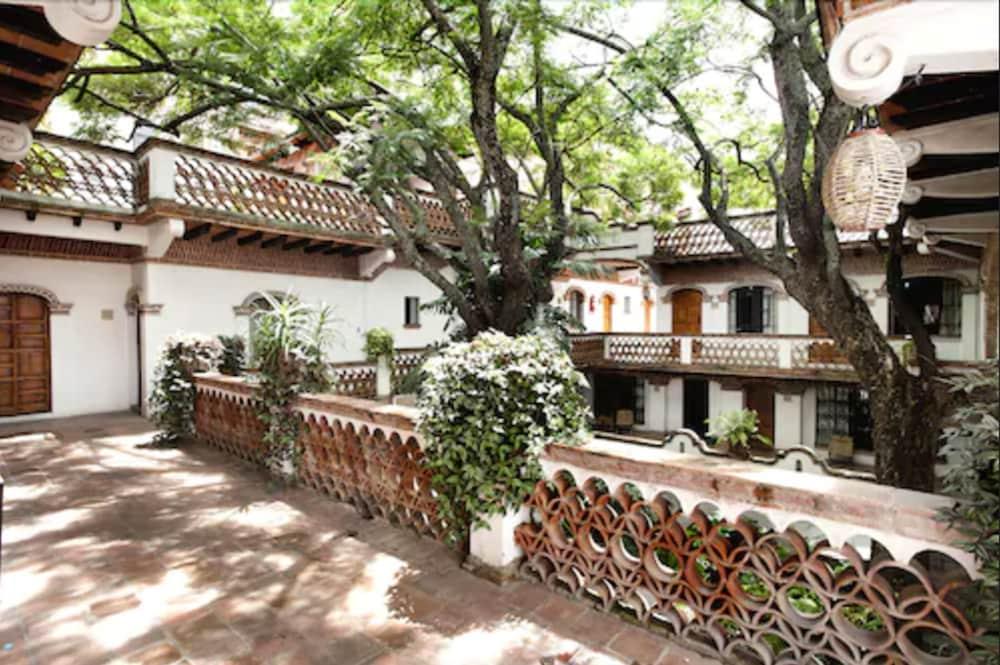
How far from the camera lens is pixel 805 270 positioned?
16.9 feet

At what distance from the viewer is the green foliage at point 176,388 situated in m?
7.88

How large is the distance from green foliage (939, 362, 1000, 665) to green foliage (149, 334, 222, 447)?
8650mm

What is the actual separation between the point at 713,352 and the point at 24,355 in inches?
605

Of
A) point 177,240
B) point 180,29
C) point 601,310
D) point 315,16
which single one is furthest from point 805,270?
point 601,310

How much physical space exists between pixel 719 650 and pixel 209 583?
3.14 meters

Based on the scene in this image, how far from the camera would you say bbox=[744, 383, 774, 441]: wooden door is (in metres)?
15.0

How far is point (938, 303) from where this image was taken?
515 inches

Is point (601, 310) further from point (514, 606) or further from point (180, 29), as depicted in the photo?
point (514, 606)

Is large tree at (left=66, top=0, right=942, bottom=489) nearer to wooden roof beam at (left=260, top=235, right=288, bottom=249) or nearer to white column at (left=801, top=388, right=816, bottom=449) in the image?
wooden roof beam at (left=260, top=235, right=288, bottom=249)

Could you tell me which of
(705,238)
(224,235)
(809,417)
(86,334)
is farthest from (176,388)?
(809,417)

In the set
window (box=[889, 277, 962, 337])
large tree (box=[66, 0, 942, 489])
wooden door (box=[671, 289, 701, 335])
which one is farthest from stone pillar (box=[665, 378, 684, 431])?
large tree (box=[66, 0, 942, 489])

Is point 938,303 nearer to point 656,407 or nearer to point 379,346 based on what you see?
point 656,407

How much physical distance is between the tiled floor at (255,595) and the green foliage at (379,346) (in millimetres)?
7127

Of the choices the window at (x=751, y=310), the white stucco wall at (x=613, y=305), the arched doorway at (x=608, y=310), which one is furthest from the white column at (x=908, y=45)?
the arched doorway at (x=608, y=310)
